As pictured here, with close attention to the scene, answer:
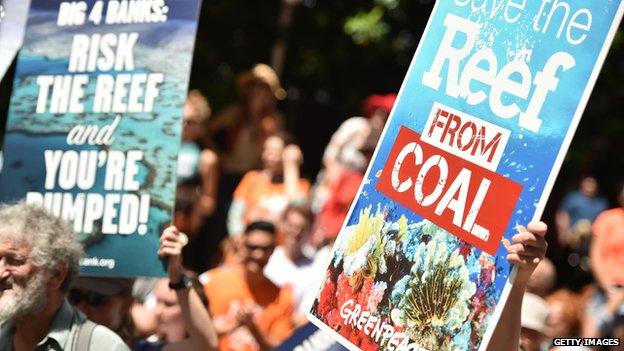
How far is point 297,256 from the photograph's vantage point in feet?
28.6

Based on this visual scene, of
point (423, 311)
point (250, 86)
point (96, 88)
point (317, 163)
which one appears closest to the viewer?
point (423, 311)

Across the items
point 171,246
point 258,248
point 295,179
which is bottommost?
point 295,179

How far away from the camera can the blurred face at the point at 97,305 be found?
5.71 meters

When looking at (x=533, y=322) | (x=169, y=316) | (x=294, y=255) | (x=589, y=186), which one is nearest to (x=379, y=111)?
(x=294, y=255)

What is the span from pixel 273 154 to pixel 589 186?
279 cm

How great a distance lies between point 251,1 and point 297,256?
4339 mm

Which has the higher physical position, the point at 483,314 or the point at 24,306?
the point at 483,314

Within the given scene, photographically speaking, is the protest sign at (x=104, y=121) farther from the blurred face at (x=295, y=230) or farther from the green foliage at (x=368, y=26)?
the green foliage at (x=368, y=26)

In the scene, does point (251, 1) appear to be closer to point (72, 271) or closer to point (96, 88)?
point (96, 88)

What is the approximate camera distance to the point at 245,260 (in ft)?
24.5

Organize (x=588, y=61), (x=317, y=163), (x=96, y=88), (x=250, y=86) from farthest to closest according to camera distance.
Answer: (x=317, y=163) → (x=250, y=86) → (x=96, y=88) → (x=588, y=61)

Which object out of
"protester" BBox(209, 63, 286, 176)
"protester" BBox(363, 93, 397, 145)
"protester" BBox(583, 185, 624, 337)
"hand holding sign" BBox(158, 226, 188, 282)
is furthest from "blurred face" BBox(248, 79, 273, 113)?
"hand holding sign" BBox(158, 226, 188, 282)

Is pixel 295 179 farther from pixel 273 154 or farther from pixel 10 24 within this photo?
pixel 10 24

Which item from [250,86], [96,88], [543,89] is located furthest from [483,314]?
[250,86]
